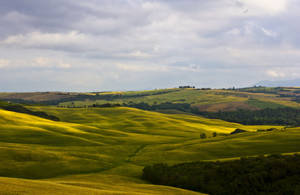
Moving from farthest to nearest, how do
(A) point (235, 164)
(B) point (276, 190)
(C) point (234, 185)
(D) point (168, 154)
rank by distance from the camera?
(D) point (168, 154) < (A) point (235, 164) < (C) point (234, 185) < (B) point (276, 190)

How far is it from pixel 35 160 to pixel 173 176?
37.7 meters

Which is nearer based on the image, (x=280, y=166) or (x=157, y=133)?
(x=280, y=166)

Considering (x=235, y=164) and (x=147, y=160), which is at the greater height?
(x=235, y=164)

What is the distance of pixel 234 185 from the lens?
1953 inches

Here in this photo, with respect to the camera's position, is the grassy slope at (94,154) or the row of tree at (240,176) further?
the grassy slope at (94,154)

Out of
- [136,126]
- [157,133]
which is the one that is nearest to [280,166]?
[157,133]

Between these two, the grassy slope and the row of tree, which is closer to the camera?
the row of tree

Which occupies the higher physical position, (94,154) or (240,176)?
(240,176)

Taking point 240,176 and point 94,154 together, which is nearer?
point 240,176

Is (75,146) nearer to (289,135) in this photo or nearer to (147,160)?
(147,160)

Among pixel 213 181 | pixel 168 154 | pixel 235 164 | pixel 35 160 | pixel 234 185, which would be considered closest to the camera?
pixel 234 185

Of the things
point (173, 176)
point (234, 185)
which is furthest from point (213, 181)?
point (173, 176)

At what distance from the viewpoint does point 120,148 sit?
4131 inches

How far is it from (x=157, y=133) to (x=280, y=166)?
107664 mm
